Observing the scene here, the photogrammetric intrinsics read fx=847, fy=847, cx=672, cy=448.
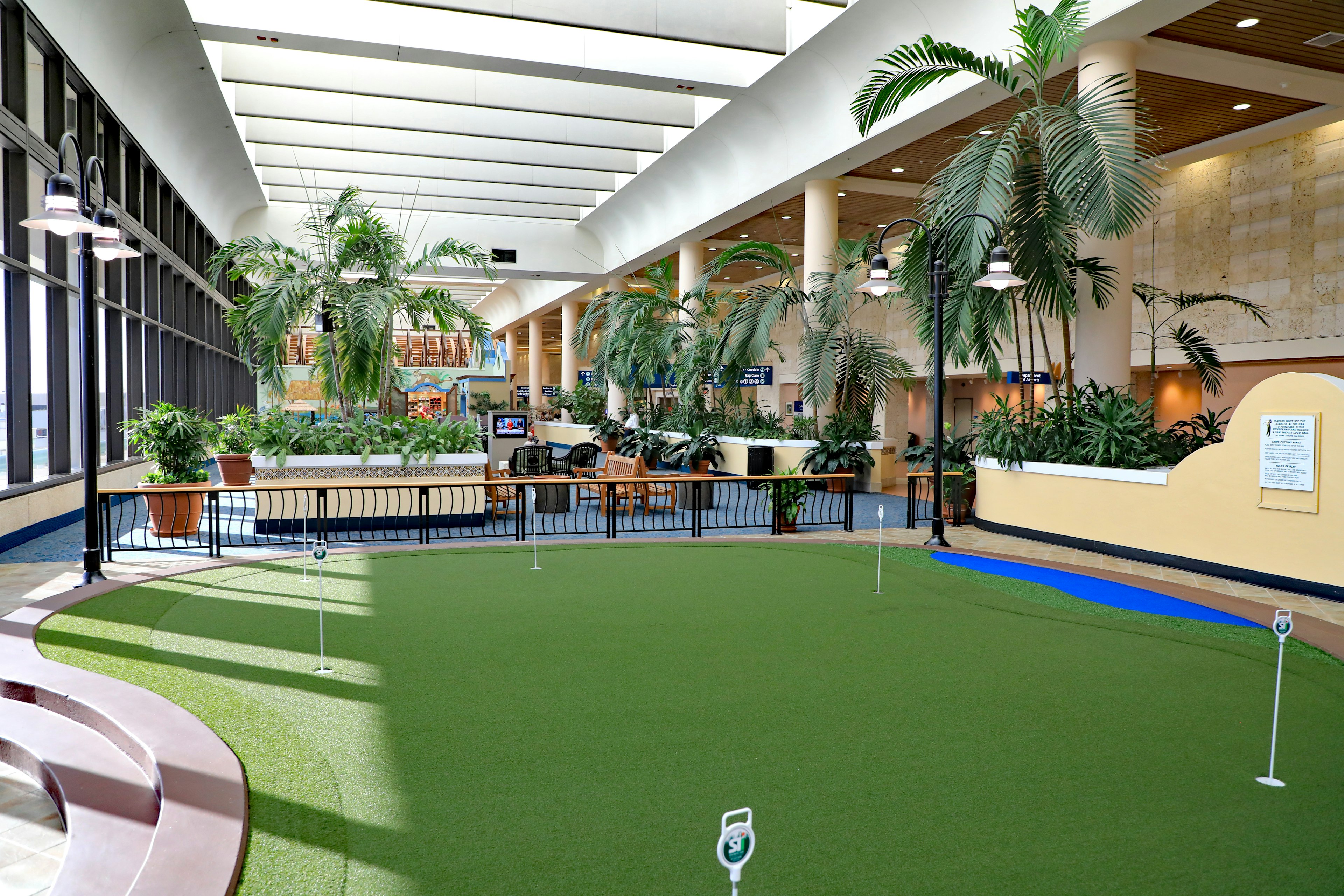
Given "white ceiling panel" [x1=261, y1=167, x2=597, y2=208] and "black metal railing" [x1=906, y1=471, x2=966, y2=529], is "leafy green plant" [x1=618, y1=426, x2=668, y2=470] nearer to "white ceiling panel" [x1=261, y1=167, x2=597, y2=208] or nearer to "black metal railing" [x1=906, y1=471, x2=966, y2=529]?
"white ceiling panel" [x1=261, y1=167, x2=597, y2=208]

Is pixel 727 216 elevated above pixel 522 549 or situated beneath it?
elevated above

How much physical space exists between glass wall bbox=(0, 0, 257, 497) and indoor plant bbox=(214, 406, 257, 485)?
1527mm

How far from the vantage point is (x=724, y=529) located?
1161 cm

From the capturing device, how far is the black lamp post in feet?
29.8

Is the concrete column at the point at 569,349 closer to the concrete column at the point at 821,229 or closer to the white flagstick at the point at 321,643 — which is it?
the concrete column at the point at 821,229

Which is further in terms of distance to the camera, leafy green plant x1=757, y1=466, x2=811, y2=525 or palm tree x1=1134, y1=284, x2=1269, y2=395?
palm tree x1=1134, y1=284, x2=1269, y2=395

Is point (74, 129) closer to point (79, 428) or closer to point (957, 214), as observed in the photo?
point (79, 428)

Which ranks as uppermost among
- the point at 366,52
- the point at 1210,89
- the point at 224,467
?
the point at 366,52

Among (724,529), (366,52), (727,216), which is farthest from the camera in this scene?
(727,216)

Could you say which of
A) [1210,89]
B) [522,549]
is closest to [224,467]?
[522,549]

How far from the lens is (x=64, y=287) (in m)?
10.2

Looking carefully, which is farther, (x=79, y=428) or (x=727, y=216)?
(x=727, y=216)

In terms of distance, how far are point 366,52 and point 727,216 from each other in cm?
890

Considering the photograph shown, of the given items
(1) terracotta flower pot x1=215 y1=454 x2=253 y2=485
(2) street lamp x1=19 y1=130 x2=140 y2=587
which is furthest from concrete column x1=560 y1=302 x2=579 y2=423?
(2) street lamp x1=19 y1=130 x2=140 y2=587
